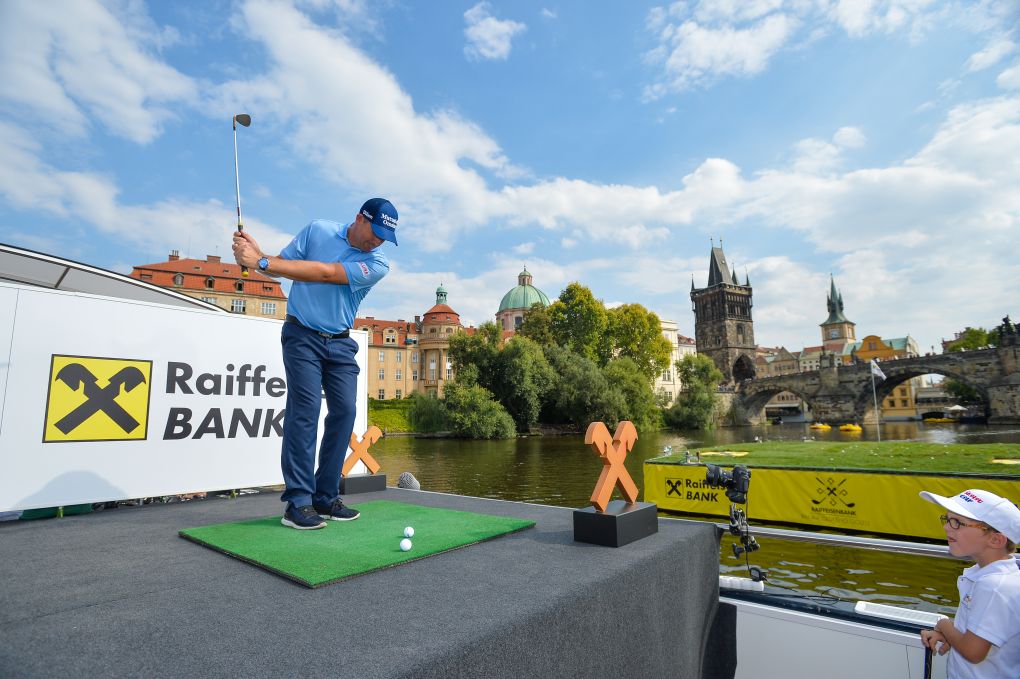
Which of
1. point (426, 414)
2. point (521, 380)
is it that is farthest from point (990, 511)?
point (426, 414)

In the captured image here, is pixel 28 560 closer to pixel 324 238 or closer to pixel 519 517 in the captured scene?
pixel 324 238

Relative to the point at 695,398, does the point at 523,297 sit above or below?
above

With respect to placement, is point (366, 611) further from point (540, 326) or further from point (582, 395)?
point (540, 326)

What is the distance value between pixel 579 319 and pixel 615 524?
49.5 m

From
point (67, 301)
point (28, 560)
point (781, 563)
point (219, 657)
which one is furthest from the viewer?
point (781, 563)

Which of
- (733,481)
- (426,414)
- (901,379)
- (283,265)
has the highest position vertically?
(901,379)

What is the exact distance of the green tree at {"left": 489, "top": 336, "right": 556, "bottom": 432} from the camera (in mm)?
41750

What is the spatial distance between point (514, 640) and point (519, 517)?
210 centimetres

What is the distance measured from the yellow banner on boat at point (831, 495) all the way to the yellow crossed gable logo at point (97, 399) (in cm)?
790

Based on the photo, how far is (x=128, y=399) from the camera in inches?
180

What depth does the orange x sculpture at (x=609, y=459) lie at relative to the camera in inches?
116

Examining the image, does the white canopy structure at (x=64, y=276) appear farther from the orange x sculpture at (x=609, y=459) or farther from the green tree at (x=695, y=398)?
the green tree at (x=695, y=398)

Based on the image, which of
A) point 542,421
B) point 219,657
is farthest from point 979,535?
point 542,421

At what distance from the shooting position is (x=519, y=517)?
3.71 metres
